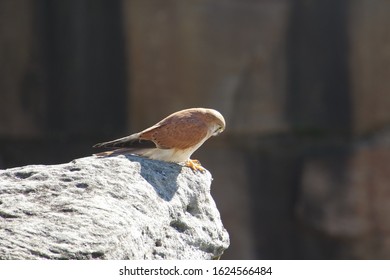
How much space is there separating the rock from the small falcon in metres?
0.12

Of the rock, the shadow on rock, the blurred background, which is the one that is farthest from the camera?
the blurred background

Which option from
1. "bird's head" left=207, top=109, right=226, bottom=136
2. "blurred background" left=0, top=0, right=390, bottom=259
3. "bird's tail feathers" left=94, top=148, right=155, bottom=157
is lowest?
"blurred background" left=0, top=0, right=390, bottom=259

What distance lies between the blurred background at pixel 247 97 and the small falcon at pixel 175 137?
2428 mm

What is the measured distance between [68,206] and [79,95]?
11.6 feet

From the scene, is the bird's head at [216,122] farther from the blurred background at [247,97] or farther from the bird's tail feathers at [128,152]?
the blurred background at [247,97]

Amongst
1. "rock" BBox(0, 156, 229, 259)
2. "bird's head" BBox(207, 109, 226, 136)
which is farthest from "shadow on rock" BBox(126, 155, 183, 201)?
"bird's head" BBox(207, 109, 226, 136)

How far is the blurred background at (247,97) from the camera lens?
614 centimetres

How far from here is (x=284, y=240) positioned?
20.9 ft

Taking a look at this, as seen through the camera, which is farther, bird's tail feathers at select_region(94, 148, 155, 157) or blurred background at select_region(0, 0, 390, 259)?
blurred background at select_region(0, 0, 390, 259)

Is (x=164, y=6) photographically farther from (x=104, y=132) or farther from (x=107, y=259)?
(x=107, y=259)

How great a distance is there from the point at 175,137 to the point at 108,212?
78 cm

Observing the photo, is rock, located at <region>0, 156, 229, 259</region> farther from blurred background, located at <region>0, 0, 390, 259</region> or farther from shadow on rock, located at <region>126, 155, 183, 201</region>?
blurred background, located at <region>0, 0, 390, 259</region>

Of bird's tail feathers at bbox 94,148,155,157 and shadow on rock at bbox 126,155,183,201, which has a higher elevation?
bird's tail feathers at bbox 94,148,155,157

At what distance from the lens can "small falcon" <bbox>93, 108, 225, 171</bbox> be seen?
3.49 metres
